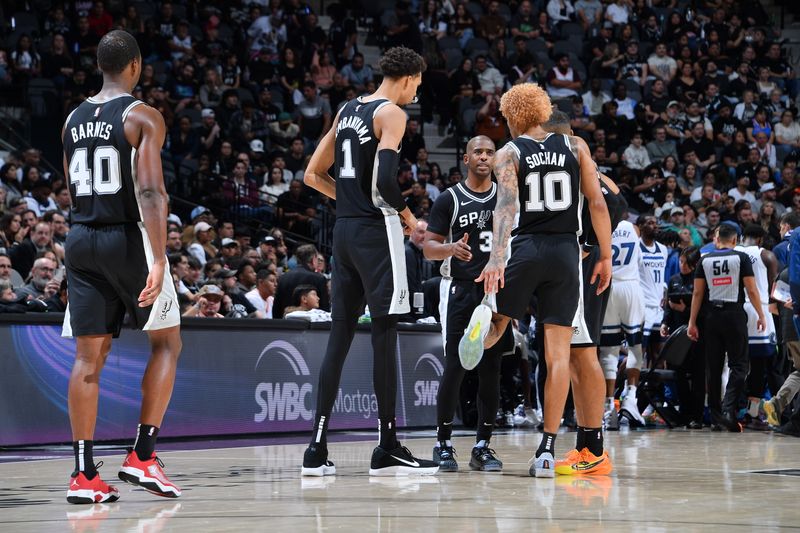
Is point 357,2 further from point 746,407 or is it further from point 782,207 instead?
point 746,407

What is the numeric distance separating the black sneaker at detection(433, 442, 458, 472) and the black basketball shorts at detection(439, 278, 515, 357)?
550 millimetres

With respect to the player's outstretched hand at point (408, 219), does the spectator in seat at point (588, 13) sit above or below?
above

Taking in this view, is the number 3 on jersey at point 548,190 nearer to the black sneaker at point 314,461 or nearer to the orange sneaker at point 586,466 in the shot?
the orange sneaker at point 586,466

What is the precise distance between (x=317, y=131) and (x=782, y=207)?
25.5 ft

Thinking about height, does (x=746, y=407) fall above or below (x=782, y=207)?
below

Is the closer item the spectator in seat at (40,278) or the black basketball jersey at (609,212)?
the black basketball jersey at (609,212)

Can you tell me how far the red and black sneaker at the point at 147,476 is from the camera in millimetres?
5008

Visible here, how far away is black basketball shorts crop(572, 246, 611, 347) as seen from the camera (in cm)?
632

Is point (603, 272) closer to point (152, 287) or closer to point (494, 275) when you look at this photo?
point (494, 275)

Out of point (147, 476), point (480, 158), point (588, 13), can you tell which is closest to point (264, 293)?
point (480, 158)

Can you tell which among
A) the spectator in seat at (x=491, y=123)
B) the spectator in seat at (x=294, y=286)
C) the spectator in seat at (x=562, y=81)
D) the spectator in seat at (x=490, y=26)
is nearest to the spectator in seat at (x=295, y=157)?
the spectator in seat at (x=491, y=123)

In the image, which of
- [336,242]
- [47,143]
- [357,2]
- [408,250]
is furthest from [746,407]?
[357,2]

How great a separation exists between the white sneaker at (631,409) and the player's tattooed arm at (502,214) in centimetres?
571

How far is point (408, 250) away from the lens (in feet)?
39.0
